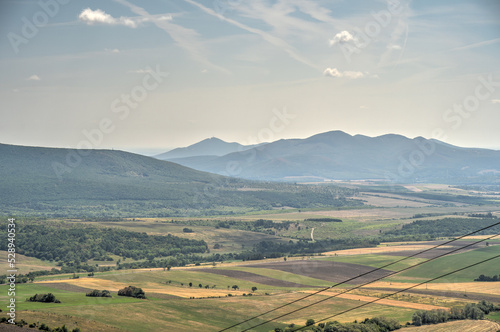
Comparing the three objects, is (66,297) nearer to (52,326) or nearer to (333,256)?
(52,326)

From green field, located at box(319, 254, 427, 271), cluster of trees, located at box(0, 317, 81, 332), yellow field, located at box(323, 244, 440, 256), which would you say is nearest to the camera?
cluster of trees, located at box(0, 317, 81, 332)

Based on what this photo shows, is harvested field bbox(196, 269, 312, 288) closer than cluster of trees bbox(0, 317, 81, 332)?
No

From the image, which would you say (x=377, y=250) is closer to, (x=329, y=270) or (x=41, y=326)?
(x=329, y=270)

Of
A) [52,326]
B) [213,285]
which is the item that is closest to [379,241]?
[213,285]

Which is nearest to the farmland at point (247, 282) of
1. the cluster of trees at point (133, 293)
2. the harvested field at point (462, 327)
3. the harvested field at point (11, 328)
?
the harvested field at point (462, 327)

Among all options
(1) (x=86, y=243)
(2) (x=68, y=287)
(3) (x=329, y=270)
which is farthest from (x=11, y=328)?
(1) (x=86, y=243)

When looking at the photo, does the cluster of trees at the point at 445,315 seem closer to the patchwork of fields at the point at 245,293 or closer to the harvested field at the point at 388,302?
the patchwork of fields at the point at 245,293

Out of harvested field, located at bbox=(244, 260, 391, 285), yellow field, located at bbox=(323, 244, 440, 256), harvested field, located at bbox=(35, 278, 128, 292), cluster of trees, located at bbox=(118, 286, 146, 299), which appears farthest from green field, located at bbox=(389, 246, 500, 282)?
harvested field, located at bbox=(35, 278, 128, 292)

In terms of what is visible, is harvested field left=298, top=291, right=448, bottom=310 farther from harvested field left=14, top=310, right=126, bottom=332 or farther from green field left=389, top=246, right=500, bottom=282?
harvested field left=14, top=310, right=126, bottom=332
